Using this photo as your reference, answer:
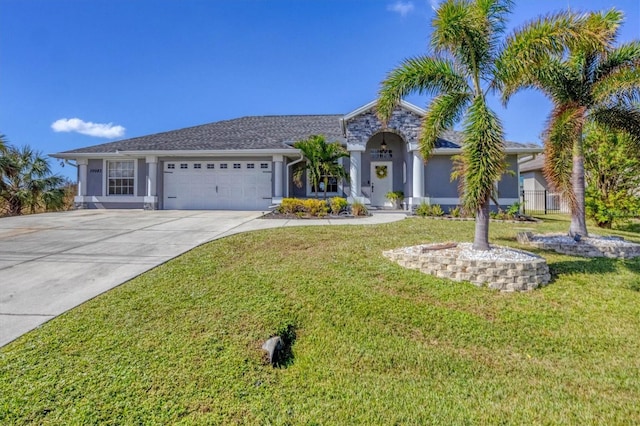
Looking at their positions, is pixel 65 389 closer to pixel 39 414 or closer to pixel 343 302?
pixel 39 414

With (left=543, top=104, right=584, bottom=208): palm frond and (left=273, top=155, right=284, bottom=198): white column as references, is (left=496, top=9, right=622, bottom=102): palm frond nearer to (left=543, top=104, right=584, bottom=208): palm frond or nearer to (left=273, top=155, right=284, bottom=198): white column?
(left=543, top=104, right=584, bottom=208): palm frond

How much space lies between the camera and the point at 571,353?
10.9ft

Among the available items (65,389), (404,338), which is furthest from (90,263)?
(404,338)

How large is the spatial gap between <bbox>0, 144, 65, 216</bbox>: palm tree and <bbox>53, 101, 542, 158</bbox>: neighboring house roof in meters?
1.18

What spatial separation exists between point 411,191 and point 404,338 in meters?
11.0

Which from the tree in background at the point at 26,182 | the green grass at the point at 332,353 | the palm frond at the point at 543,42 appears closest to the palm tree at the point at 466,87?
the palm frond at the point at 543,42

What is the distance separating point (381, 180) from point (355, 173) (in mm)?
2272

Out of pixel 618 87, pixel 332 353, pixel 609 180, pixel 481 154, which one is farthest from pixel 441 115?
pixel 609 180

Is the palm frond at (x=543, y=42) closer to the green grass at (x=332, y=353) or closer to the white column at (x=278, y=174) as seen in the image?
the green grass at (x=332, y=353)

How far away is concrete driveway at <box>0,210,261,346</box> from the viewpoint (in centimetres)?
373

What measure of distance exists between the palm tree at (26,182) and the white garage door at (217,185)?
467cm

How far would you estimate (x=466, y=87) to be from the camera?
19.1 ft

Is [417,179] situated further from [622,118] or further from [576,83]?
[622,118]

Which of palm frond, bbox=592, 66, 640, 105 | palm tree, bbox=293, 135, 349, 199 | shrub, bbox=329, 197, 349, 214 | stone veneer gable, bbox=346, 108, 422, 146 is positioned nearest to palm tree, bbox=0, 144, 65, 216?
palm tree, bbox=293, 135, 349, 199
